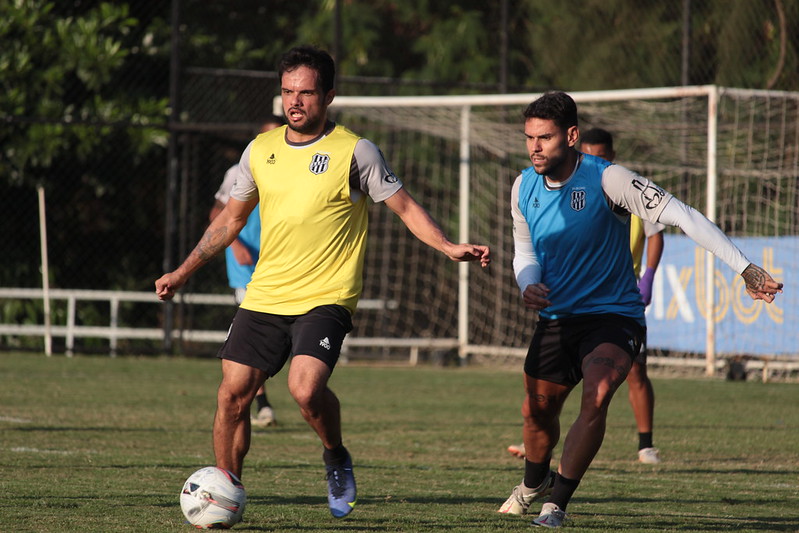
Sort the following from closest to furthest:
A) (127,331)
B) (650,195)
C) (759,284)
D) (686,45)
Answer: (759,284), (650,195), (686,45), (127,331)

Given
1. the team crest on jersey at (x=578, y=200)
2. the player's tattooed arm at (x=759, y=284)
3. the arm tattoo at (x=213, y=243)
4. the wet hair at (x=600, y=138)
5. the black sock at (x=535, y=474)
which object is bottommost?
the black sock at (x=535, y=474)

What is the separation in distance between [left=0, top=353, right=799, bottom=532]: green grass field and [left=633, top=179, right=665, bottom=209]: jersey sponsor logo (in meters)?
1.44

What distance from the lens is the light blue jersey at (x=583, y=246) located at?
579 centimetres

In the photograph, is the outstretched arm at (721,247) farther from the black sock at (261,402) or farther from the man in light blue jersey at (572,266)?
the black sock at (261,402)

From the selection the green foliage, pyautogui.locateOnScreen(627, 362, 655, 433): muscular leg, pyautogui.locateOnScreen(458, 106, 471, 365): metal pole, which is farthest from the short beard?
the green foliage

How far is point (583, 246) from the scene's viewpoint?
229 inches

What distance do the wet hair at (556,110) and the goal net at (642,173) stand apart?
886cm

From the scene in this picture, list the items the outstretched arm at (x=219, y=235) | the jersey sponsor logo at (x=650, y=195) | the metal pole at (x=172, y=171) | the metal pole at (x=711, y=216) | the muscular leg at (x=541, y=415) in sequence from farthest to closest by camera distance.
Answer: the metal pole at (x=172, y=171) < the metal pole at (x=711, y=216) < the muscular leg at (x=541, y=415) < the outstretched arm at (x=219, y=235) < the jersey sponsor logo at (x=650, y=195)

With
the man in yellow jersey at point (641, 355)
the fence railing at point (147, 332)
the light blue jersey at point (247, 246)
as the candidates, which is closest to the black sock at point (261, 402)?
the light blue jersey at point (247, 246)

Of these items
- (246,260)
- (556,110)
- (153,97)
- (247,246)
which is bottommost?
(246,260)

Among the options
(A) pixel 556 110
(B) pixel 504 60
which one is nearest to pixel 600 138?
(A) pixel 556 110

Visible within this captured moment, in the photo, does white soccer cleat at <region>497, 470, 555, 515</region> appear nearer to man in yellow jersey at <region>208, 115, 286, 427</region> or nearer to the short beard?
the short beard

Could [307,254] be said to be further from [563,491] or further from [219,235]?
[563,491]

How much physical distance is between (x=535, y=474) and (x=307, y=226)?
67.1 inches
